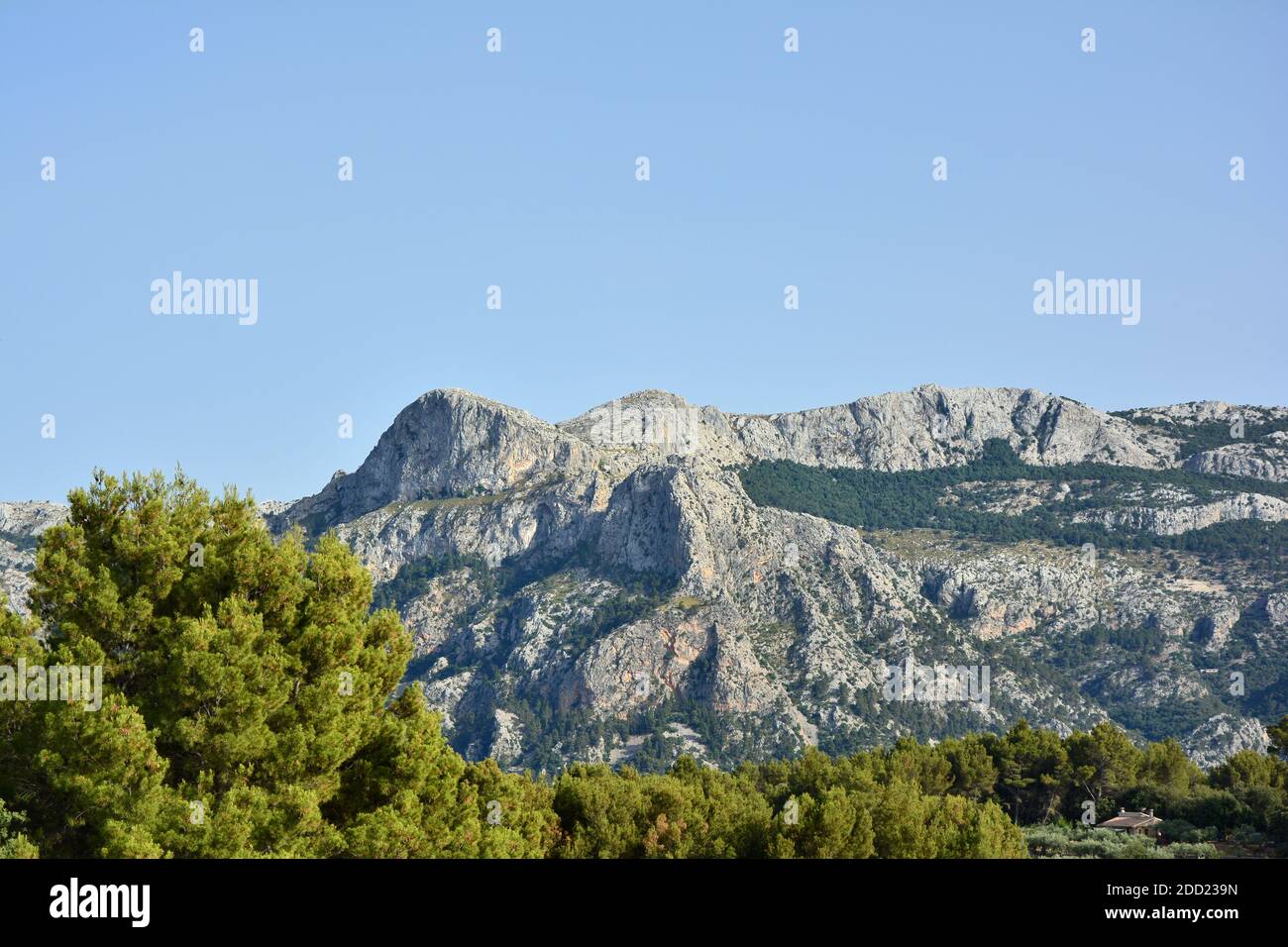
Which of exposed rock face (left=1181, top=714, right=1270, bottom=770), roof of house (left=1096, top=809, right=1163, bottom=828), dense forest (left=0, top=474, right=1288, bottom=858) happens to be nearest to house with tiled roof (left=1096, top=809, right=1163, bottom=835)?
roof of house (left=1096, top=809, right=1163, bottom=828)

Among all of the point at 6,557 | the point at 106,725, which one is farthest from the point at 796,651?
the point at 106,725

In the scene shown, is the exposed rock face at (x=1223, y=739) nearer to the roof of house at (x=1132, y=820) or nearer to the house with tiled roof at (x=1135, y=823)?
the roof of house at (x=1132, y=820)

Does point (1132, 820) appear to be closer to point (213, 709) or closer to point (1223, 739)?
point (213, 709)

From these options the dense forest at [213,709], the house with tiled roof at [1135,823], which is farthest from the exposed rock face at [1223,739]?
the dense forest at [213,709]

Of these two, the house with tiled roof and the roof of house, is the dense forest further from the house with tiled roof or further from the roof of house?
the roof of house

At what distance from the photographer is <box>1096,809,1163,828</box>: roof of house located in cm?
7656

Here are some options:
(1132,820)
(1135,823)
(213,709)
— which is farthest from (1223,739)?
(213,709)

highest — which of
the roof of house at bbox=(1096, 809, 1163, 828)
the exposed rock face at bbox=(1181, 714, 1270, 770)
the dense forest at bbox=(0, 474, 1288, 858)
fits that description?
the dense forest at bbox=(0, 474, 1288, 858)

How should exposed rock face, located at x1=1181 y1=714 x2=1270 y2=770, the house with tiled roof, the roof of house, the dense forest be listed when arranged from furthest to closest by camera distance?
exposed rock face, located at x1=1181 y1=714 x2=1270 y2=770 < the roof of house < the house with tiled roof < the dense forest

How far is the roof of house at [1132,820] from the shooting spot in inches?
3014

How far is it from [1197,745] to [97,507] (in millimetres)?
153928

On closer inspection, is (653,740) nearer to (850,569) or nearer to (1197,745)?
(850,569)

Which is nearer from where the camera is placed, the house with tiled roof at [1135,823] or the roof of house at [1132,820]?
the house with tiled roof at [1135,823]

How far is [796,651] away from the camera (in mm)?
184375
